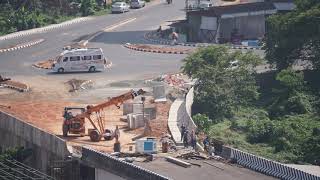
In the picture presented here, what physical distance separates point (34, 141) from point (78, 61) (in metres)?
20.5

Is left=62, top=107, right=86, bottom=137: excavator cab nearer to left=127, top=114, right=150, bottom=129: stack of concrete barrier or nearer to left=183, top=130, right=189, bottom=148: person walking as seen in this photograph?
left=127, top=114, right=150, bottom=129: stack of concrete barrier

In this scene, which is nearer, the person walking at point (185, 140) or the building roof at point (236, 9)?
the person walking at point (185, 140)

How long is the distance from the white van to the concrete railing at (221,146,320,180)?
28836 mm

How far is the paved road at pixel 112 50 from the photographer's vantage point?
7344 centimetres

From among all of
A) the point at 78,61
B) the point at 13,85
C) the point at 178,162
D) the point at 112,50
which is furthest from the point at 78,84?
the point at 178,162

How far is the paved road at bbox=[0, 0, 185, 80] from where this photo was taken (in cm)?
7344

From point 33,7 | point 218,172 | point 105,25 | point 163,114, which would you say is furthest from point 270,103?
point 33,7

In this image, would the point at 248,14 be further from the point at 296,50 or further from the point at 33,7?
the point at 33,7

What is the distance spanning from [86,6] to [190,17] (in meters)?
20.1

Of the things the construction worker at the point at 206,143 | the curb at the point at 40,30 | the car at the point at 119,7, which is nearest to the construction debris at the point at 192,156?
the construction worker at the point at 206,143

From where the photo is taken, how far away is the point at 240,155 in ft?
145

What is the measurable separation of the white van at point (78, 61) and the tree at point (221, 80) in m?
9.17

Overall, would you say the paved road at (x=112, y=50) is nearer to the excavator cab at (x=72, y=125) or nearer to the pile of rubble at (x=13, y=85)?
the pile of rubble at (x=13, y=85)

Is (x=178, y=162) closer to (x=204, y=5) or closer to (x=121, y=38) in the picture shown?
(x=121, y=38)
